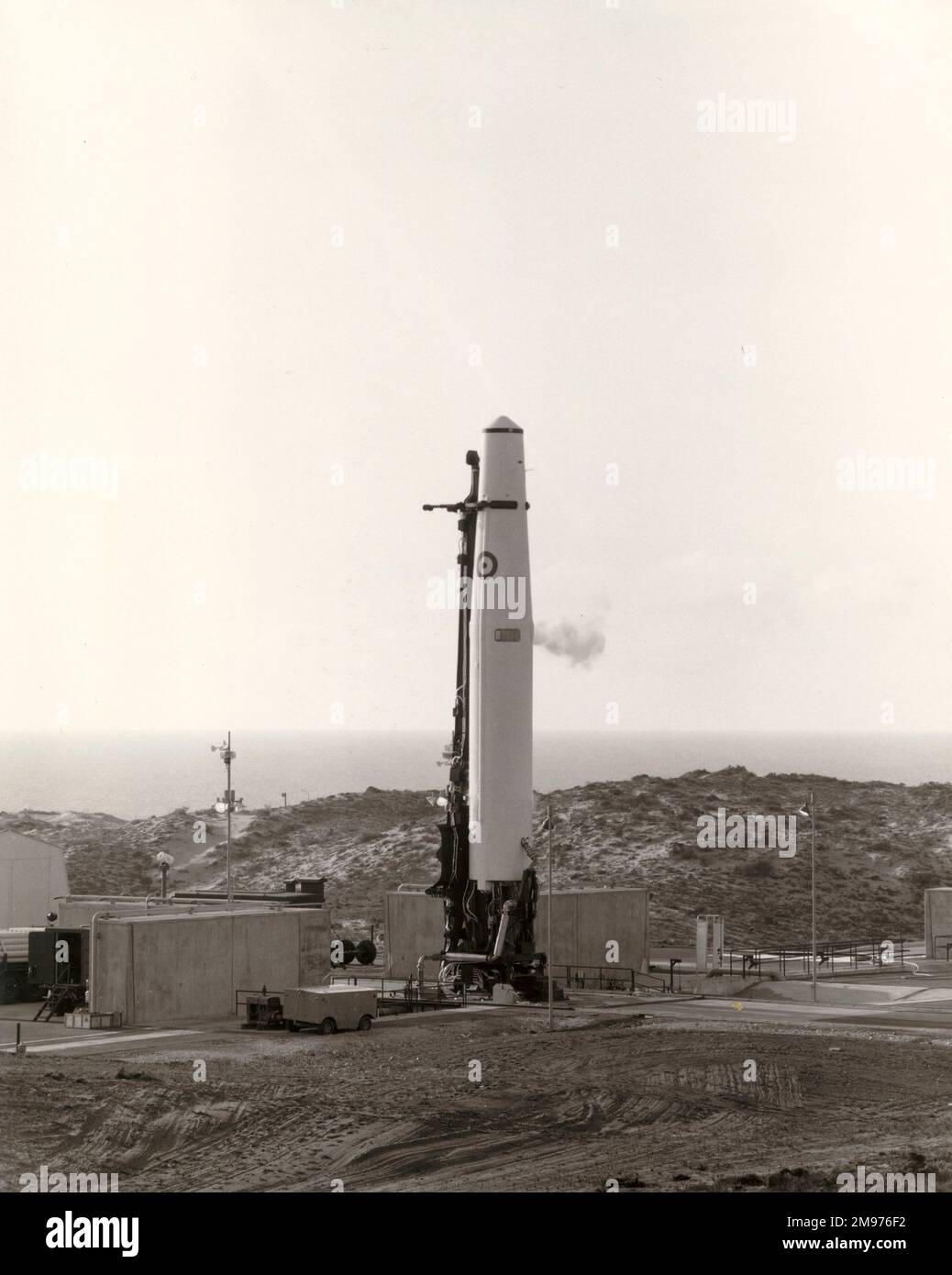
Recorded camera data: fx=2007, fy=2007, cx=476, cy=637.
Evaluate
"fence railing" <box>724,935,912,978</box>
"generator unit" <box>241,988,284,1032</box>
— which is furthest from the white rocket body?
"fence railing" <box>724,935,912,978</box>

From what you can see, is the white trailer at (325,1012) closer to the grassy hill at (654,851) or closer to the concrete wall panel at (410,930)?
the concrete wall panel at (410,930)

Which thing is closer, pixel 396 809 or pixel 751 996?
pixel 751 996

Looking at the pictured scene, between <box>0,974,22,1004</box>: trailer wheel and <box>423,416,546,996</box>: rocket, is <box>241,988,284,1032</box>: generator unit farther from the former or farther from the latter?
<box>0,974,22,1004</box>: trailer wheel

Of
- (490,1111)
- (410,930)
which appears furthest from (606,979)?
(490,1111)

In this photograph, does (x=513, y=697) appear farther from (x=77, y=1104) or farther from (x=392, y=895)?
(x=77, y=1104)

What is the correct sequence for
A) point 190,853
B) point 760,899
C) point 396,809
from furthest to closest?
1. point 396,809
2. point 190,853
3. point 760,899

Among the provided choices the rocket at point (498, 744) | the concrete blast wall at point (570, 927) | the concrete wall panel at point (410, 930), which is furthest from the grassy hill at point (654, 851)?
the rocket at point (498, 744)
